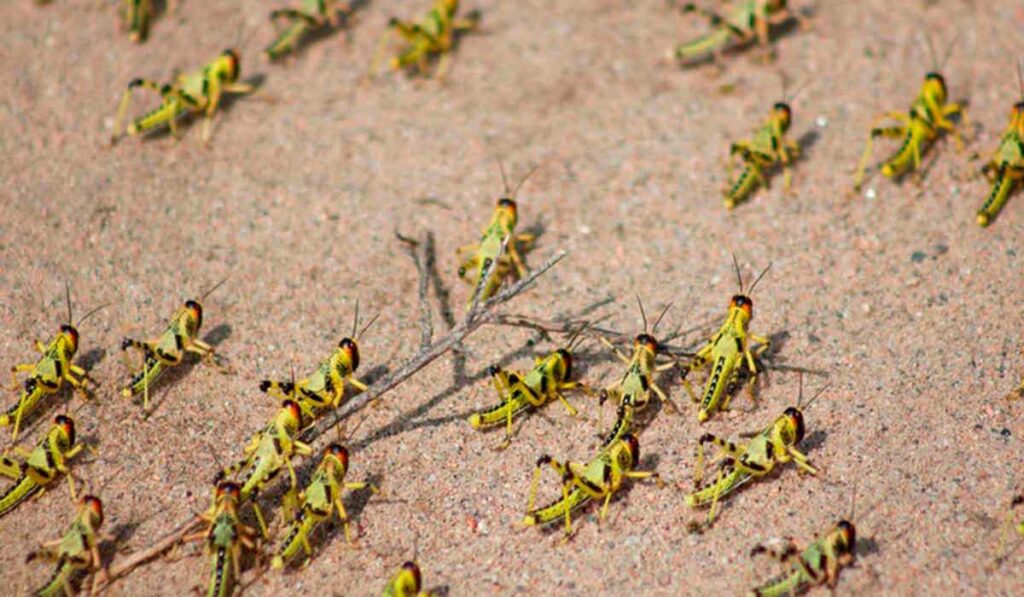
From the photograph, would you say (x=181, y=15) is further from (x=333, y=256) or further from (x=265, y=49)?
(x=333, y=256)

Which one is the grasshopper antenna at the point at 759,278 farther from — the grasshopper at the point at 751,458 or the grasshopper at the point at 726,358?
the grasshopper at the point at 751,458

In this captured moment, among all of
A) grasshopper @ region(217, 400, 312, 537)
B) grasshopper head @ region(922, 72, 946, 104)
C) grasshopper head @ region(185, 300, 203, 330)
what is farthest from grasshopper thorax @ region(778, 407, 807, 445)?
grasshopper head @ region(185, 300, 203, 330)

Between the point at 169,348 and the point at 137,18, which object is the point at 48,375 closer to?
the point at 169,348

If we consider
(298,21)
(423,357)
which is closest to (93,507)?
(423,357)

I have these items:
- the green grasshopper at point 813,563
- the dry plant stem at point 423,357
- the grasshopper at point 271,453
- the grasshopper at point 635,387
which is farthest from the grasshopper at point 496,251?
the green grasshopper at point 813,563

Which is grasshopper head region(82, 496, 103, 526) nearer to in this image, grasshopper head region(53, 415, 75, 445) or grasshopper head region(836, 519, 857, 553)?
grasshopper head region(53, 415, 75, 445)

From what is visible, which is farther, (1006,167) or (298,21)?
(298,21)
